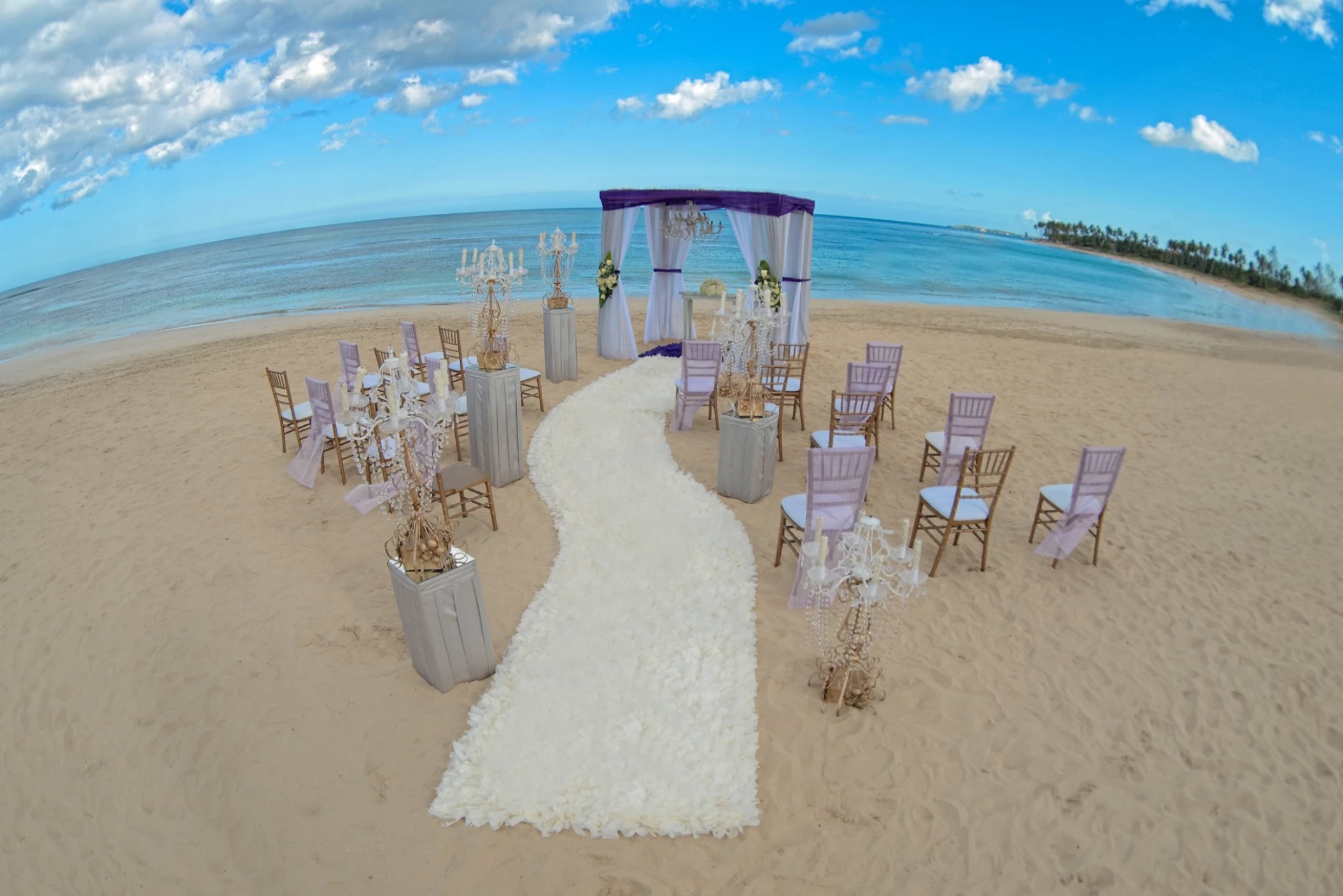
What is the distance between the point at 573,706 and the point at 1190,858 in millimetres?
2956

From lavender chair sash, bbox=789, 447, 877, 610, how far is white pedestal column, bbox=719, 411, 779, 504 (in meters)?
1.19

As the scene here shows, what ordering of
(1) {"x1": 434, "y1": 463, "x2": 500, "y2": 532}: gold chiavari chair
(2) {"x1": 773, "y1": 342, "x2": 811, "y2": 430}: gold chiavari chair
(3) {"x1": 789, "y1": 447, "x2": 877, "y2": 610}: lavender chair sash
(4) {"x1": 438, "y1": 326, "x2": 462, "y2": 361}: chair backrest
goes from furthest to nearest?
(4) {"x1": 438, "y1": 326, "x2": 462, "y2": 361}: chair backrest < (2) {"x1": 773, "y1": 342, "x2": 811, "y2": 430}: gold chiavari chair < (1) {"x1": 434, "y1": 463, "x2": 500, "y2": 532}: gold chiavari chair < (3) {"x1": 789, "y1": 447, "x2": 877, "y2": 610}: lavender chair sash

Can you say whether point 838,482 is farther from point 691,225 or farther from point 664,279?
point 664,279

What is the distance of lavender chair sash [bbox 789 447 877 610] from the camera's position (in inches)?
174

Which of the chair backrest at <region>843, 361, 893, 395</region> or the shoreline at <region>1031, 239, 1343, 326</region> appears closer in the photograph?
the chair backrest at <region>843, 361, 893, 395</region>

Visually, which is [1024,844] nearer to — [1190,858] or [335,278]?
[1190,858]

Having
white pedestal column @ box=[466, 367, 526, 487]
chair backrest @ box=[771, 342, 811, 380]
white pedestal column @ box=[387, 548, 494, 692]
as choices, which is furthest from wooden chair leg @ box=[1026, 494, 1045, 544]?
white pedestal column @ box=[466, 367, 526, 487]

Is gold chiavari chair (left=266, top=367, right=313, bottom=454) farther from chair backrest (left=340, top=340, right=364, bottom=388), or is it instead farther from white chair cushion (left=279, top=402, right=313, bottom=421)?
chair backrest (left=340, top=340, right=364, bottom=388)

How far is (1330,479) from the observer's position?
697cm

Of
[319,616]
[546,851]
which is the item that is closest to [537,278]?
[319,616]

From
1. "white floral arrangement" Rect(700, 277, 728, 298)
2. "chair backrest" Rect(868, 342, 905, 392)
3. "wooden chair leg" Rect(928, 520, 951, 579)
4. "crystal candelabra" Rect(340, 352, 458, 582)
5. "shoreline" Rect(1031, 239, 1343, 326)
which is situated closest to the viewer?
"crystal candelabra" Rect(340, 352, 458, 582)

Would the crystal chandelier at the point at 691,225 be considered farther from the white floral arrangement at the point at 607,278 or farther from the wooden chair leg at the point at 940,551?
the wooden chair leg at the point at 940,551

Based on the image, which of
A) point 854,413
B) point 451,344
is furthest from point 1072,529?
point 451,344

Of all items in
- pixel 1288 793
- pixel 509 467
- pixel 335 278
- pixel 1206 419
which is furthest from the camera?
pixel 335 278
